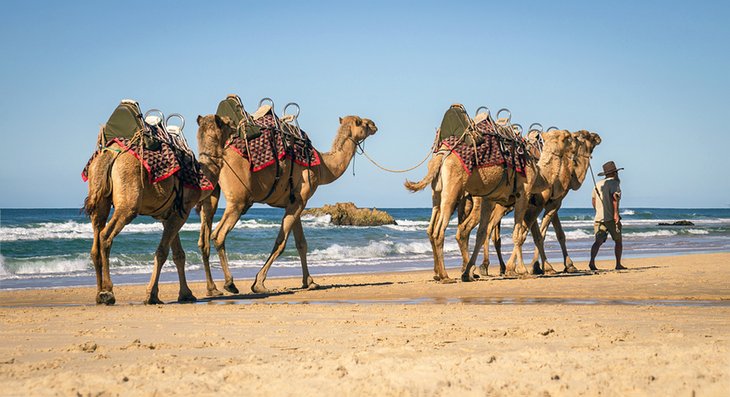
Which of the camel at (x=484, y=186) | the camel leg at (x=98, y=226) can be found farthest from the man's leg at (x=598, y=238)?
the camel leg at (x=98, y=226)

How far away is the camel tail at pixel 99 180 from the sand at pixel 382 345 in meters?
1.32

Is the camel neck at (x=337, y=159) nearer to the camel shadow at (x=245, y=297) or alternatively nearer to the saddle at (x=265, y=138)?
the saddle at (x=265, y=138)

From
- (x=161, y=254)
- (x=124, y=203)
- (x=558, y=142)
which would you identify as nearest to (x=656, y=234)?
(x=558, y=142)

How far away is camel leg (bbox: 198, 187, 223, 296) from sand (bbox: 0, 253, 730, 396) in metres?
0.77

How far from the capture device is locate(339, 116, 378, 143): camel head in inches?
612

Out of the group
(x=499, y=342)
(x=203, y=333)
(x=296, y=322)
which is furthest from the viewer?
(x=296, y=322)

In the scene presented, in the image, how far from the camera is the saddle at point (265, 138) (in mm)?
13664

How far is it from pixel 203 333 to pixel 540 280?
27.0 feet

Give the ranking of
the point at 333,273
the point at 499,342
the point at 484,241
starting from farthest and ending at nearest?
the point at 333,273
the point at 484,241
the point at 499,342

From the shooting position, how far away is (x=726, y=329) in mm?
8453

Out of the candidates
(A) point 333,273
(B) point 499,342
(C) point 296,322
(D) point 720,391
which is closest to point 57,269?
(A) point 333,273

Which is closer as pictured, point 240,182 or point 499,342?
point 499,342

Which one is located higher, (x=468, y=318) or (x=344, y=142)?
(x=344, y=142)

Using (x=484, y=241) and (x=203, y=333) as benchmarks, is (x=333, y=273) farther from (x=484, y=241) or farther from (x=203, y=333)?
(x=203, y=333)
